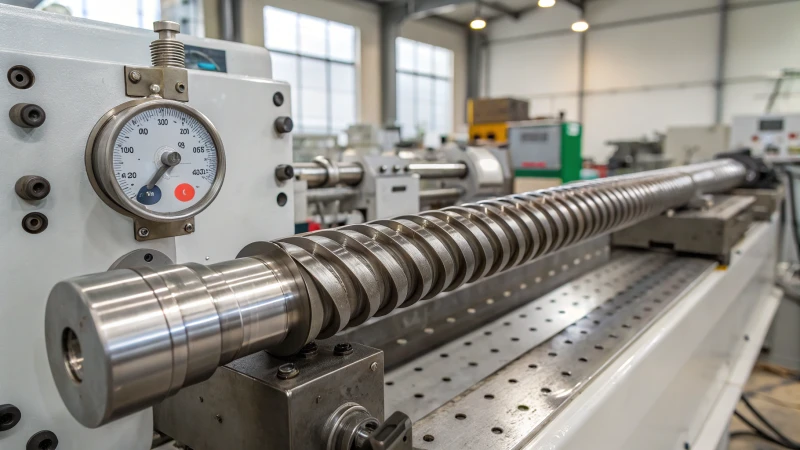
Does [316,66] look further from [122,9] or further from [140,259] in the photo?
[140,259]

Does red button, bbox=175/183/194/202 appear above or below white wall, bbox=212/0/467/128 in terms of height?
below

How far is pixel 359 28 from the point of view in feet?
24.2

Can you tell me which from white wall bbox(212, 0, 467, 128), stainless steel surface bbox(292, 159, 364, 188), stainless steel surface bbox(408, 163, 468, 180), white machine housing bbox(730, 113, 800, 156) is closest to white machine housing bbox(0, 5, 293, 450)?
stainless steel surface bbox(292, 159, 364, 188)

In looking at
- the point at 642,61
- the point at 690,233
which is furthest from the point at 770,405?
the point at 642,61

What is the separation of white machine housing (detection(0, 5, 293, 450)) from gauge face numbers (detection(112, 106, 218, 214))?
35 mm

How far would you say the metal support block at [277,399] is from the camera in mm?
468

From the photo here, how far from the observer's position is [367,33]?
7496 mm

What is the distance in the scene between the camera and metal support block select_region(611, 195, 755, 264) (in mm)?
1552

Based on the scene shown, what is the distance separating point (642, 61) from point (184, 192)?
847 cm

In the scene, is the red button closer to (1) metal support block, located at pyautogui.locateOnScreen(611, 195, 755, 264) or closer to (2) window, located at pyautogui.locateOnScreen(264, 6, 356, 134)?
(1) metal support block, located at pyautogui.locateOnScreen(611, 195, 755, 264)

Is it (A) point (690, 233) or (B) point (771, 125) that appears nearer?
(A) point (690, 233)

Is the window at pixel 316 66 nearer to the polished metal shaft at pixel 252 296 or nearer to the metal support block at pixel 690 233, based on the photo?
the metal support block at pixel 690 233

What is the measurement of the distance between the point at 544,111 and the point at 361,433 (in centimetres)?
893

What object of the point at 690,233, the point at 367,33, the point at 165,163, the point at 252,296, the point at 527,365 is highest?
the point at 367,33
